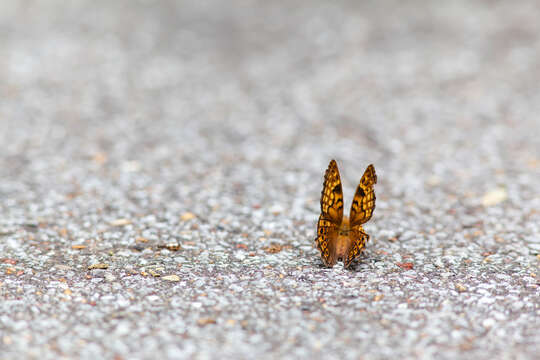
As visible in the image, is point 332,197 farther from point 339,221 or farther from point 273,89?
point 273,89

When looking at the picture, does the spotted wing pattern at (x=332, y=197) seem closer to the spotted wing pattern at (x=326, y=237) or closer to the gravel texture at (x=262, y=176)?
the spotted wing pattern at (x=326, y=237)

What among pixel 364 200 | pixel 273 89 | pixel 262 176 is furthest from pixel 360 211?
pixel 273 89

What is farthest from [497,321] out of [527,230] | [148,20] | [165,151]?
[148,20]

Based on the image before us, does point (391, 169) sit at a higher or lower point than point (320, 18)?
lower

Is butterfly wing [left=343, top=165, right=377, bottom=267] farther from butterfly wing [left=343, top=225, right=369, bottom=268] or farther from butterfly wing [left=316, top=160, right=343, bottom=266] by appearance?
butterfly wing [left=316, top=160, right=343, bottom=266]

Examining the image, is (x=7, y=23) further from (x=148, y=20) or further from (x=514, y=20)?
(x=514, y=20)

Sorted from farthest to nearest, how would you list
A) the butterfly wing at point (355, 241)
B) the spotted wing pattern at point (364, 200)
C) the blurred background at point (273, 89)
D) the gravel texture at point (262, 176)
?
the blurred background at point (273, 89) → the butterfly wing at point (355, 241) → the spotted wing pattern at point (364, 200) → the gravel texture at point (262, 176)

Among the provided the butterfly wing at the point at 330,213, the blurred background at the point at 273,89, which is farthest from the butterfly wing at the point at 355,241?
the blurred background at the point at 273,89
